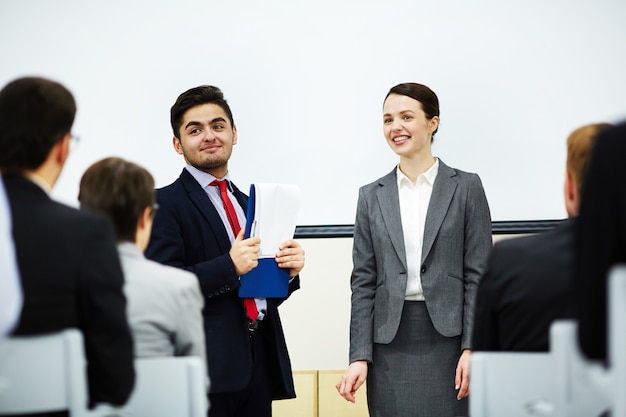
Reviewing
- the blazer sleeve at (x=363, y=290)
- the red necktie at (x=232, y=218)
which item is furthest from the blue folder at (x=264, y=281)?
the blazer sleeve at (x=363, y=290)

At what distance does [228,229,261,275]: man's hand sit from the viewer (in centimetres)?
261

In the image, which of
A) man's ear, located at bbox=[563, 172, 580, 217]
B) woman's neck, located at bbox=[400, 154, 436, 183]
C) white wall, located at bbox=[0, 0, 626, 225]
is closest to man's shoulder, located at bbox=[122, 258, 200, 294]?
man's ear, located at bbox=[563, 172, 580, 217]

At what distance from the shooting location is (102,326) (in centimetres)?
156

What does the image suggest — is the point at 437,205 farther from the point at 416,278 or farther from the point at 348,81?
the point at 348,81

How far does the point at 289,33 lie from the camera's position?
158 inches

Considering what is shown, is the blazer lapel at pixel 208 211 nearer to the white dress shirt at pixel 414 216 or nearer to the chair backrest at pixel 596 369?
the white dress shirt at pixel 414 216

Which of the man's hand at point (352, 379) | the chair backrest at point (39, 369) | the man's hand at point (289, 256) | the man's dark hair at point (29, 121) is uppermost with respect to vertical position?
the man's dark hair at point (29, 121)

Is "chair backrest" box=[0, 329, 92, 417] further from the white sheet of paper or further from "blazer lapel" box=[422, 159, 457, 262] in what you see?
"blazer lapel" box=[422, 159, 457, 262]

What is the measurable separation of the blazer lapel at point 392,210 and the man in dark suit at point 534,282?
1042 millimetres

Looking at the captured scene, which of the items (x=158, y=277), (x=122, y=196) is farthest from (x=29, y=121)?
(x=158, y=277)

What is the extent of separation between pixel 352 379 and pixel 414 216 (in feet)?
2.16

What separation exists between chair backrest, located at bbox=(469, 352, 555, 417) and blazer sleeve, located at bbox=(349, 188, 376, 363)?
50.0 inches

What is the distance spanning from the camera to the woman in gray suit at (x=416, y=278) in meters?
2.87

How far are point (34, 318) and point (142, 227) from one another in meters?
0.45
